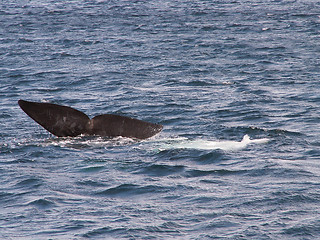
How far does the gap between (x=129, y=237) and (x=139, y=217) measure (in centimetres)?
67

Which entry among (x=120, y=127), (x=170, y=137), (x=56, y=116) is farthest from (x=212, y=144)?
(x=56, y=116)

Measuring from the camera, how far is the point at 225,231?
809 centimetres

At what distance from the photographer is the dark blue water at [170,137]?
859 centimetres

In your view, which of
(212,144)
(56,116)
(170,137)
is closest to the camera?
(56,116)

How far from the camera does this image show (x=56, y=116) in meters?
11.2

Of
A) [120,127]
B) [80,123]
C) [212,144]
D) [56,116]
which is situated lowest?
[212,144]

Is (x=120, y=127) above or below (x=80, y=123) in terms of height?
below

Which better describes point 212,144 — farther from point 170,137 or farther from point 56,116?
point 56,116

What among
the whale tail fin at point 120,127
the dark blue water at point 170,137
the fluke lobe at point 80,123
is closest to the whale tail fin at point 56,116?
the fluke lobe at point 80,123

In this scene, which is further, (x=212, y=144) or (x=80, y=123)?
(x=212, y=144)

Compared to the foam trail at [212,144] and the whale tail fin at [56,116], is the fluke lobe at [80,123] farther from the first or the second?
the foam trail at [212,144]

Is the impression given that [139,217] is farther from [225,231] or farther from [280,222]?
[280,222]

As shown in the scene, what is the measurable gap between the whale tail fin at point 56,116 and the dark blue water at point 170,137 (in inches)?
18.2

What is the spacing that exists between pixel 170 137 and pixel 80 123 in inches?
80.2
